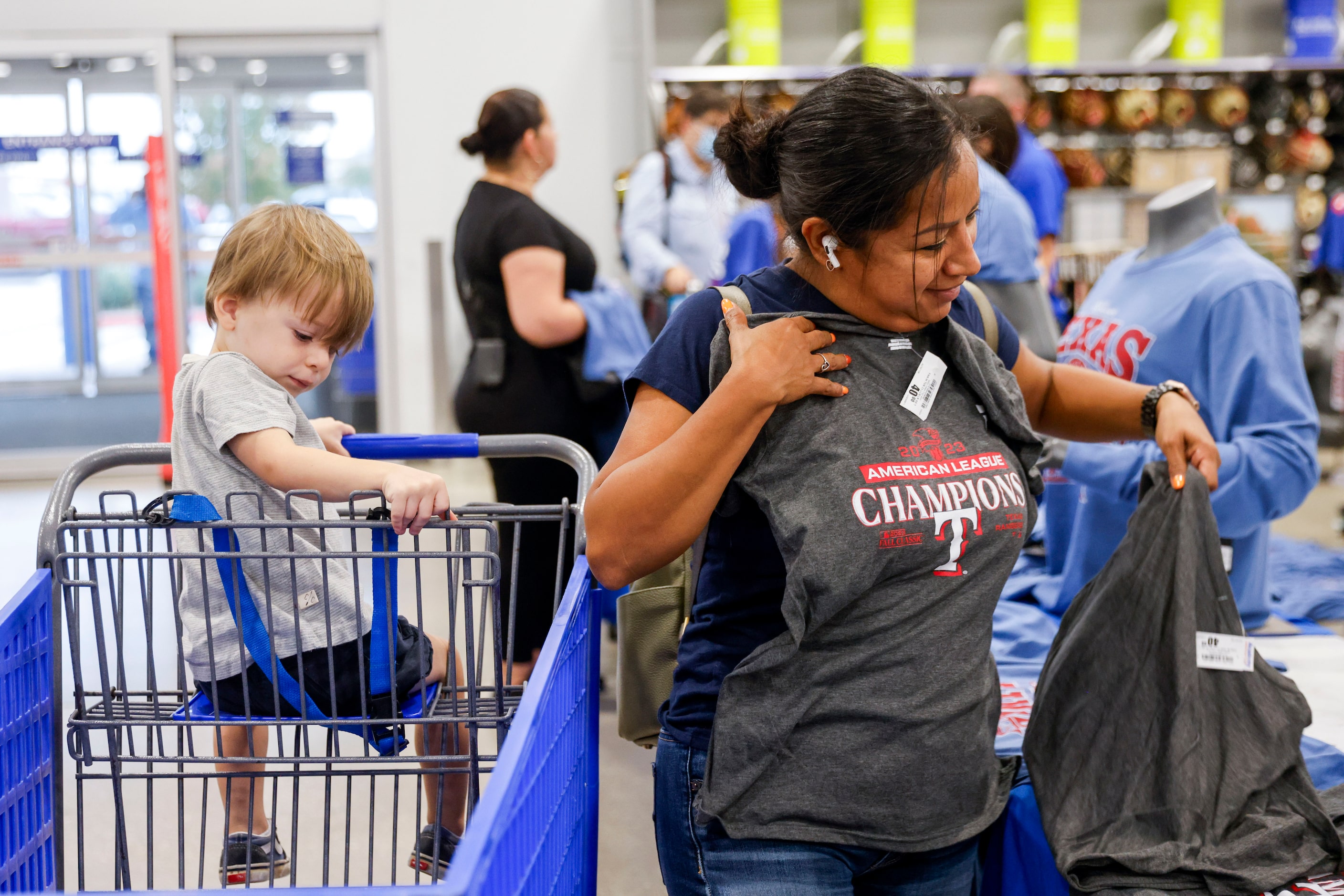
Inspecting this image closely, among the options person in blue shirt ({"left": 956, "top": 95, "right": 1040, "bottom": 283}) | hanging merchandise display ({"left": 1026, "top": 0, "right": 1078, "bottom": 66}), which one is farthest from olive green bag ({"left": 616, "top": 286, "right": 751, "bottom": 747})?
hanging merchandise display ({"left": 1026, "top": 0, "right": 1078, "bottom": 66})

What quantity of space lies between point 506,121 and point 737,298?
1.74 meters

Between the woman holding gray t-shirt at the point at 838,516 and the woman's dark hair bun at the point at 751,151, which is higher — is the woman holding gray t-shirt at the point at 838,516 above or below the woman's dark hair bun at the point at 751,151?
below

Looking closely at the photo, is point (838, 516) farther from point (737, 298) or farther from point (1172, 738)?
point (1172, 738)

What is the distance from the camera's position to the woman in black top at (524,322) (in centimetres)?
278

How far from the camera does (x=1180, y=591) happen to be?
1.46m

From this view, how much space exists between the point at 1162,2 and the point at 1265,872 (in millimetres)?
7218

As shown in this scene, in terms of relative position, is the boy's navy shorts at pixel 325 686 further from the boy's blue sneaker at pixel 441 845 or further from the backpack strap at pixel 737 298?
the backpack strap at pixel 737 298

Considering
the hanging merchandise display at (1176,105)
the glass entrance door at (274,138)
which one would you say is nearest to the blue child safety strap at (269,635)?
the glass entrance door at (274,138)

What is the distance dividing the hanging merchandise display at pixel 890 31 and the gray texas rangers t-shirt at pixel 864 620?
A: 608cm

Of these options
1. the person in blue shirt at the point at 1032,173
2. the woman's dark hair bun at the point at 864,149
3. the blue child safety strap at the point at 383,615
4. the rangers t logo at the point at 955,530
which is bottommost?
the blue child safety strap at the point at 383,615

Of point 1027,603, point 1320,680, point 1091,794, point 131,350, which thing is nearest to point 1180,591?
point 1091,794

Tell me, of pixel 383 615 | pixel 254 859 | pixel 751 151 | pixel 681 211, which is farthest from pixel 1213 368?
pixel 681 211

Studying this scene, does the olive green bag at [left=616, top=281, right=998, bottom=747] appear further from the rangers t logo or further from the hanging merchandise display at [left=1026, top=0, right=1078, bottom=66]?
the hanging merchandise display at [left=1026, top=0, right=1078, bottom=66]

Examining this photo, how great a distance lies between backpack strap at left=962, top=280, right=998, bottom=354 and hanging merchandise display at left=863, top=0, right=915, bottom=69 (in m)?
5.73
